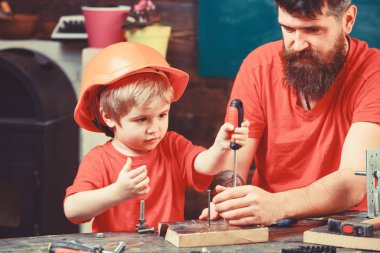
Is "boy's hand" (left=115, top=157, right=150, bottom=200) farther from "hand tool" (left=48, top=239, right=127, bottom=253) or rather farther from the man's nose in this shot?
the man's nose

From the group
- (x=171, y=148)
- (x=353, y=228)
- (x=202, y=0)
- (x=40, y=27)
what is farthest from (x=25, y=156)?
(x=353, y=228)

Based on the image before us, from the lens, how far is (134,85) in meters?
2.61

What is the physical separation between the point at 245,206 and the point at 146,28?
2.01 m

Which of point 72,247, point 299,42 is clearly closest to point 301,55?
point 299,42

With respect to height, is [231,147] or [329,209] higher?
[231,147]

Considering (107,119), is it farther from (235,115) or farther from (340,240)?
(340,240)

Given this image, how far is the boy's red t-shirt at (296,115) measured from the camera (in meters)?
3.06

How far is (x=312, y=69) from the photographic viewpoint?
9.91ft

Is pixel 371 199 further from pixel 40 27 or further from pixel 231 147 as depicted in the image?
pixel 40 27

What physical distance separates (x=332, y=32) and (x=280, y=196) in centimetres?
77

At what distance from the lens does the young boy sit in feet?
8.41

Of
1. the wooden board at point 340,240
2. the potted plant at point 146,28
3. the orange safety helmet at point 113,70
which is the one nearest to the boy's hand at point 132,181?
the orange safety helmet at point 113,70

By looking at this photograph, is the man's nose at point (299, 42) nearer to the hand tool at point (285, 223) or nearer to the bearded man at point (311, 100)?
the bearded man at point (311, 100)

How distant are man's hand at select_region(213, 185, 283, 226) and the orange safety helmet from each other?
0.46 meters
